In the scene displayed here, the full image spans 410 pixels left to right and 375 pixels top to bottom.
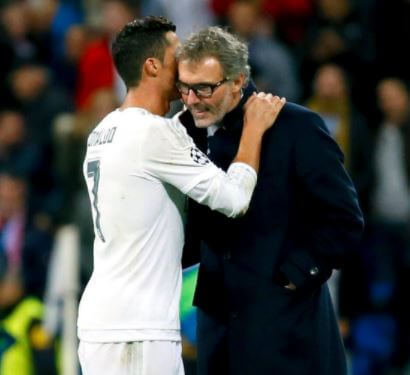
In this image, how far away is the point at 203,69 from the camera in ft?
18.2

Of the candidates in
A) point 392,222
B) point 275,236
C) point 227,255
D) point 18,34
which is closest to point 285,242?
point 275,236

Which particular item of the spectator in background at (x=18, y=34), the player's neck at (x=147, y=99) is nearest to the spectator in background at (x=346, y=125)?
the spectator in background at (x=18, y=34)

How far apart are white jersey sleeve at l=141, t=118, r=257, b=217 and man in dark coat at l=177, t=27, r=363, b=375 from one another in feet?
0.63

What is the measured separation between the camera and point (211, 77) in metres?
5.55

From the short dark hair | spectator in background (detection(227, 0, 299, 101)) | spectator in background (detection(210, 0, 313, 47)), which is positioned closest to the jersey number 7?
the short dark hair

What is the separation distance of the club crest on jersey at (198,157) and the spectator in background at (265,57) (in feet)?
14.0

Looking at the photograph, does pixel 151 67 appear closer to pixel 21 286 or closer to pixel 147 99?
pixel 147 99

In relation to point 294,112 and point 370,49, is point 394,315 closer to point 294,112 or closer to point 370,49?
point 370,49

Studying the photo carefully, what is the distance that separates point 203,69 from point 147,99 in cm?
28

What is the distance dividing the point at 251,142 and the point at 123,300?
82 centimetres

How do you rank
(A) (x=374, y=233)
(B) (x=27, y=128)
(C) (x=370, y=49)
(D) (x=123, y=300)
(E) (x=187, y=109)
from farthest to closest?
(B) (x=27, y=128) → (C) (x=370, y=49) → (A) (x=374, y=233) → (E) (x=187, y=109) → (D) (x=123, y=300)

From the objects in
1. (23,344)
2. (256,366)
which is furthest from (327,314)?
(23,344)

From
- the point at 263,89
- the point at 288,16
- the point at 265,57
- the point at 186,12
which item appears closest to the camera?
the point at 263,89

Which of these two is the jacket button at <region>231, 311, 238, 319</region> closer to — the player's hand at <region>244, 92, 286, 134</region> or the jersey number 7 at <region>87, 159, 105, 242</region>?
the jersey number 7 at <region>87, 159, 105, 242</region>
